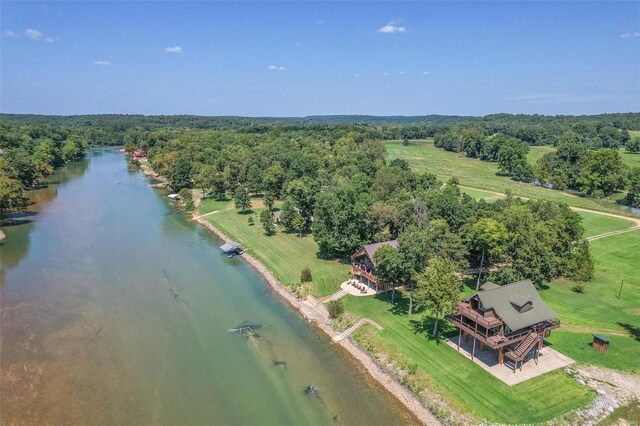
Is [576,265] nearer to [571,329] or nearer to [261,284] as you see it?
[571,329]

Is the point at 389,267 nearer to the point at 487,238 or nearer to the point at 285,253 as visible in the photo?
the point at 487,238

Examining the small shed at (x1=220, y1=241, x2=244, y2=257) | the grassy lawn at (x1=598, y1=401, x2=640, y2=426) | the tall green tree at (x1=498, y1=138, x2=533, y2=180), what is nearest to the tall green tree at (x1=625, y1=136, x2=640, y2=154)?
the tall green tree at (x1=498, y1=138, x2=533, y2=180)

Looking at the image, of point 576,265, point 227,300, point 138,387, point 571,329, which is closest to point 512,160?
point 576,265

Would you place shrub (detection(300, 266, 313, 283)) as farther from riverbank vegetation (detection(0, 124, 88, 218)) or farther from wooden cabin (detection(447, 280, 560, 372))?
riverbank vegetation (detection(0, 124, 88, 218))

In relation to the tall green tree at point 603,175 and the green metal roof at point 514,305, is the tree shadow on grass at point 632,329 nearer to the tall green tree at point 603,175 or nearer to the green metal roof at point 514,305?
the green metal roof at point 514,305

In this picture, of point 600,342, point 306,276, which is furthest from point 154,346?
point 600,342

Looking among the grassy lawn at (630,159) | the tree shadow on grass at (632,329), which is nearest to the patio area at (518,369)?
the tree shadow on grass at (632,329)
